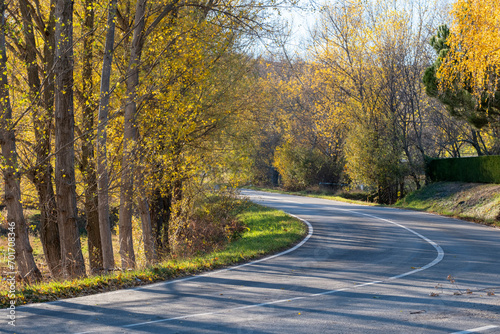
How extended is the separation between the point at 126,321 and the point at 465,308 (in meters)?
4.81

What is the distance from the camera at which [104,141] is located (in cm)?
1341

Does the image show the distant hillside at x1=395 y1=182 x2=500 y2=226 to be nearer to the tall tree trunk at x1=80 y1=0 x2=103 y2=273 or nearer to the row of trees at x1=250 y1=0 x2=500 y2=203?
the row of trees at x1=250 y1=0 x2=500 y2=203

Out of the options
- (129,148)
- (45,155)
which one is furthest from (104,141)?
(45,155)

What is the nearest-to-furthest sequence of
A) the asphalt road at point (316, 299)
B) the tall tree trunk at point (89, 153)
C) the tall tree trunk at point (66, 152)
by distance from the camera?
the asphalt road at point (316, 299) < the tall tree trunk at point (66, 152) < the tall tree trunk at point (89, 153)

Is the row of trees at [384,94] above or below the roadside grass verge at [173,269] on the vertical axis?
above

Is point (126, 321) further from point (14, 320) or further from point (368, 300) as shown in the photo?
point (368, 300)

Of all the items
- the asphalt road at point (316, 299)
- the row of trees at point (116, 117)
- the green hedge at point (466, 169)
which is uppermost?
the row of trees at point (116, 117)

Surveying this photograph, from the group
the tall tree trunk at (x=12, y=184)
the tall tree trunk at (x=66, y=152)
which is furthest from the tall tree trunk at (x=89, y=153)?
the tall tree trunk at (x=12, y=184)

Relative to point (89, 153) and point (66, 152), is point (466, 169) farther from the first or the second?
point (66, 152)

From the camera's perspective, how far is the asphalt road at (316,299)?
648 centimetres

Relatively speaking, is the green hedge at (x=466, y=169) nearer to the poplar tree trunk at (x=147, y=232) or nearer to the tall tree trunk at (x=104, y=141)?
the poplar tree trunk at (x=147, y=232)

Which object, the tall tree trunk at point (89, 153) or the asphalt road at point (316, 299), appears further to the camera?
the tall tree trunk at point (89, 153)

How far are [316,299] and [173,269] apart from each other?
11.9 ft

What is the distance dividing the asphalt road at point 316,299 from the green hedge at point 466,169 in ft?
41.1
